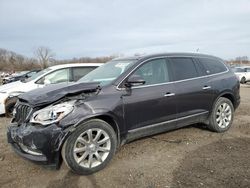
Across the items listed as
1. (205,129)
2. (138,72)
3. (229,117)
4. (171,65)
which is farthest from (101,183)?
(229,117)

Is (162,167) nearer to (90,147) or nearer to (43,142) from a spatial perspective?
(90,147)

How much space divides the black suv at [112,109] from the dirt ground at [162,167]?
30 cm

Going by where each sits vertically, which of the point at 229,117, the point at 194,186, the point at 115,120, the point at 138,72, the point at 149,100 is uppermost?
the point at 138,72

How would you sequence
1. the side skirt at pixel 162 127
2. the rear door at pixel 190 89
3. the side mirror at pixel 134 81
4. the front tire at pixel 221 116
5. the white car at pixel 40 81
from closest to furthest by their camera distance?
the side mirror at pixel 134 81, the side skirt at pixel 162 127, the rear door at pixel 190 89, the front tire at pixel 221 116, the white car at pixel 40 81

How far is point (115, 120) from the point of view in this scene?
367 cm

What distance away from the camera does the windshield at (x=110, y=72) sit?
4095 millimetres

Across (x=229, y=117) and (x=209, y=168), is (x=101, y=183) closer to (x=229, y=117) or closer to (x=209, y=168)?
(x=209, y=168)

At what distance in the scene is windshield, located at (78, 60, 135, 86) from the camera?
161 inches

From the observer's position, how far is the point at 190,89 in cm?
461

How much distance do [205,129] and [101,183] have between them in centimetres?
316

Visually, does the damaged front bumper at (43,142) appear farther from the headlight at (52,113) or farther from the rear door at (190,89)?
the rear door at (190,89)

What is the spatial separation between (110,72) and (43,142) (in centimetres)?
184

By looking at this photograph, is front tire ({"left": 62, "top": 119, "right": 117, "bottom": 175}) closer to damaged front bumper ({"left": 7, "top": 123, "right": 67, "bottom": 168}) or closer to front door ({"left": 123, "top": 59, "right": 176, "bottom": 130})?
damaged front bumper ({"left": 7, "top": 123, "right": 67, "bottom": 168})

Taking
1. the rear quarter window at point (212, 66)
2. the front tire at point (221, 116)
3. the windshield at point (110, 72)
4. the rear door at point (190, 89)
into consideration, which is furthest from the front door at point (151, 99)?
the front tire at point (221, 116)
